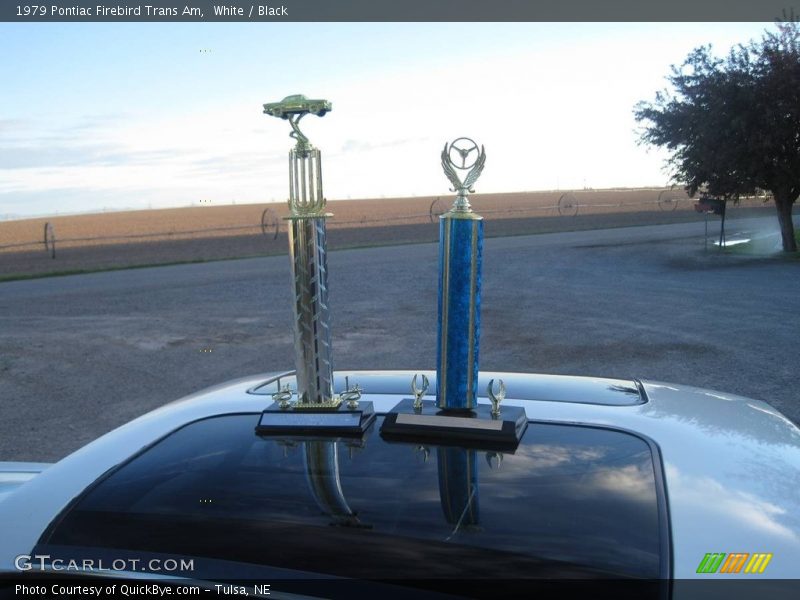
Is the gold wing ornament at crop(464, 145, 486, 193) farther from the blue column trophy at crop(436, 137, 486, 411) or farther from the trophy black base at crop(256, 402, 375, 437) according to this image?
the trophy black base at crop(256, 402, 375, 437)

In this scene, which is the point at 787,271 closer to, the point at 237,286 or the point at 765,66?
the point at 765,66

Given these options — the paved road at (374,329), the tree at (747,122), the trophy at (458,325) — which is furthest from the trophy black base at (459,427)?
the tree at (747,122)

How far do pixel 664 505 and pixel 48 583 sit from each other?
1.27 m

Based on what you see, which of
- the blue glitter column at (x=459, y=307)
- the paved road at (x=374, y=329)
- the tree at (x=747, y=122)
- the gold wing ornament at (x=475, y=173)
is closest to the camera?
the blue glitter column at (x=459, y=307)

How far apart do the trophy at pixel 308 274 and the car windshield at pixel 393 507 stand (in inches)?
9.3

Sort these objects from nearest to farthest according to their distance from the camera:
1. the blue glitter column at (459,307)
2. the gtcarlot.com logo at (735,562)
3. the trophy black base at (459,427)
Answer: the gtcarlot.com logo at (735,562) → the trophy black base at (459,427) → the blue glitter column at (459,307)

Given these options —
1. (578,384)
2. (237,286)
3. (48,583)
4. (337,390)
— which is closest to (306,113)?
(337,390)

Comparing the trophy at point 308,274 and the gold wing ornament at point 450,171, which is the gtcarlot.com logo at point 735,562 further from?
the gold wing ornament at point 450,171

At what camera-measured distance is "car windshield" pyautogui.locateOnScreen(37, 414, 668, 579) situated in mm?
1507

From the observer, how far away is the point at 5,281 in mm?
19188

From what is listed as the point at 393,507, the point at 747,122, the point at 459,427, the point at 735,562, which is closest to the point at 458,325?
the point at 459,427

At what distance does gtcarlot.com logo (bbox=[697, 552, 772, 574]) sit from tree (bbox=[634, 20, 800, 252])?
18499 mm

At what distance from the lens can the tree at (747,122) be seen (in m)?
18.0

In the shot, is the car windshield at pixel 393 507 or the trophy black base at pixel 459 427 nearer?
the car windshield at pixel 393 507
